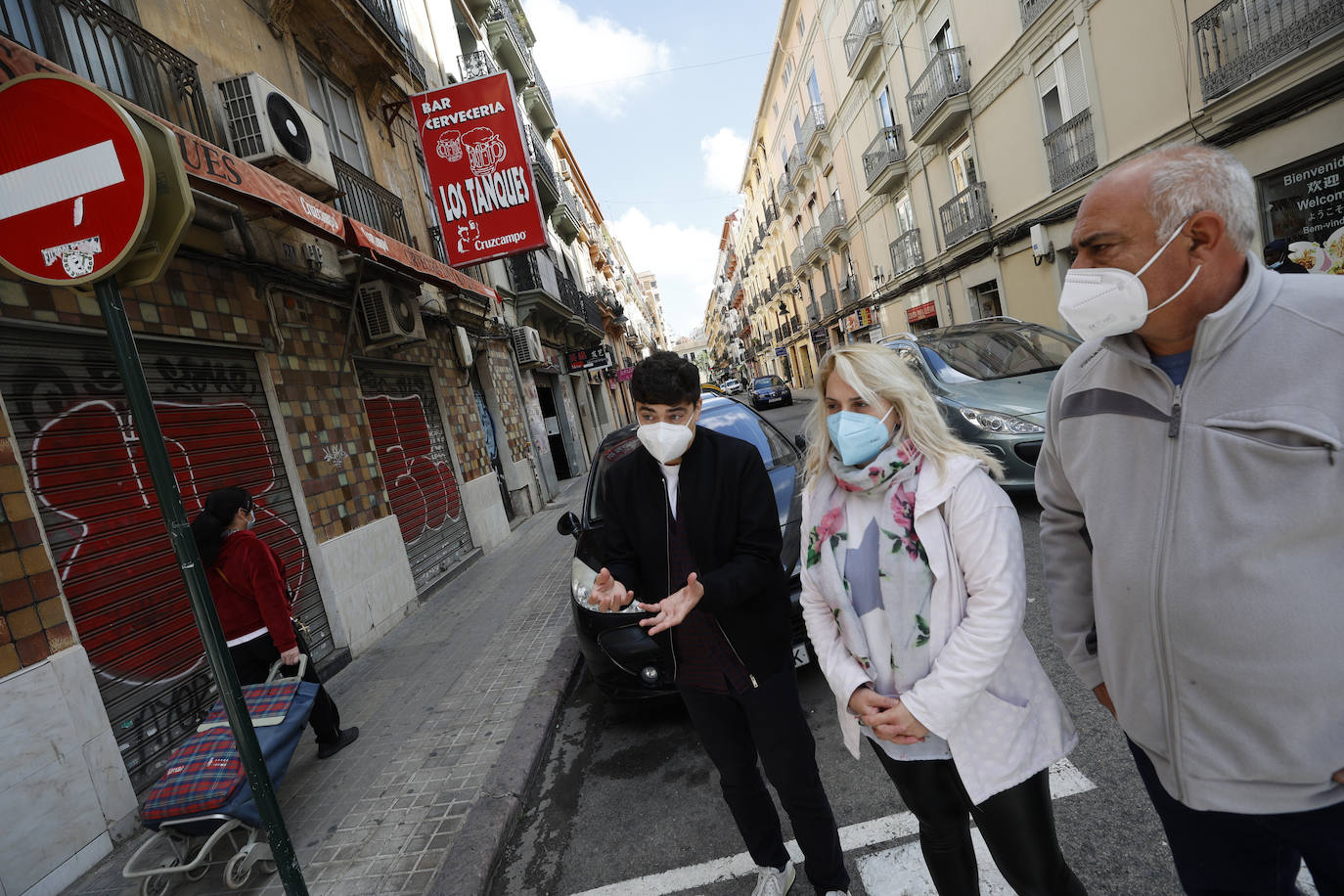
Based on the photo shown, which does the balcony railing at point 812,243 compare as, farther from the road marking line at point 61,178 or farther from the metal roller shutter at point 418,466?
the road marking line at point 61,178

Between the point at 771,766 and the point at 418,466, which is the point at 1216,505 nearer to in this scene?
the point at 771,766

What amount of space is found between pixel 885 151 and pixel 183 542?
2254 centimetres

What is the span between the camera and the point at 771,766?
2.11 meters

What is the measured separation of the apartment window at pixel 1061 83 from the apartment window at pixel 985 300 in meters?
4.61

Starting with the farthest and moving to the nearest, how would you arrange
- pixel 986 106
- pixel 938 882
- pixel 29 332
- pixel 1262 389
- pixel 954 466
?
pixel 986 106 → pixel 29 332 → pixel 938 882 → pixel 954 466 → pixel 1262 389

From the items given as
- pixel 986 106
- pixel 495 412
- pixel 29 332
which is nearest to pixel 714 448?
pixel 29 332

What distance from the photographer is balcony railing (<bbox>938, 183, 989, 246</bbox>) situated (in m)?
16.4

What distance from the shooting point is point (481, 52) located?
1565 cm

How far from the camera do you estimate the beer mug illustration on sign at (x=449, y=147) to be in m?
8.94

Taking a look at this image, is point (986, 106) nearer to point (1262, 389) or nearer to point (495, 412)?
point (495, 412)

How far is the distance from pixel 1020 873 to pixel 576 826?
2117mm

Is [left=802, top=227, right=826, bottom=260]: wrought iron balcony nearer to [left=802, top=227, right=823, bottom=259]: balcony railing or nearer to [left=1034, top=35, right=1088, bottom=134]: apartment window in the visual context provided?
[left=802, top=227, right=823, bottom=259]: balcony railing

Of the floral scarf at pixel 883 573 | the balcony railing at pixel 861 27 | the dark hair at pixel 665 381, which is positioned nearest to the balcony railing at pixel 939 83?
the balcony railing at pixel 861 27

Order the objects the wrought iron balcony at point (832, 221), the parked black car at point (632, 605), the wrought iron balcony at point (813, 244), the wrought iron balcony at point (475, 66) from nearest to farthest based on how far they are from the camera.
→ the parked black car at point (632, 605) < the wrought iron balcony at point (475, 66) < the wrought iron balcony at point (832, 221) < the wrought iron balcony at point (813, 244)
